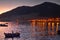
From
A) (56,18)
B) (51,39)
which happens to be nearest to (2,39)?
(51,39)

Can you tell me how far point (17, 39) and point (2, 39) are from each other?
84.8 inches

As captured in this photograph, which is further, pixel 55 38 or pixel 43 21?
pixel 43 21

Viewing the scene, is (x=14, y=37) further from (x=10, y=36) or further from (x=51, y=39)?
(x=51, y=39)

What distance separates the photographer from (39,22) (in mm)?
90438

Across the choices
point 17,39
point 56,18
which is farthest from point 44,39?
point 56,18

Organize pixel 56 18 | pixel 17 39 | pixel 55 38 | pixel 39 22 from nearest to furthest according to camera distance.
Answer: pixel 17 39 < pixel 55 38 < pixel 56 18 < pixel 39 22

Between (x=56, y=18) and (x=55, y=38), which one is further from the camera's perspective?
(x=56, y=18)

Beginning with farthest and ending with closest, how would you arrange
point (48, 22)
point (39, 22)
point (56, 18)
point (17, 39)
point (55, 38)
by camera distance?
point (39, 22) → point (48, 22) → point (56, 18) → point (55, 38) → point (17, 39)

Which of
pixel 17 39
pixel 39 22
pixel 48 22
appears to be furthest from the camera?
pixel 39 22

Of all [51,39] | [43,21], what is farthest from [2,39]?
[43,21]

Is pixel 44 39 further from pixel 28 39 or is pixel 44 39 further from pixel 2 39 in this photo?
pixel 2 39

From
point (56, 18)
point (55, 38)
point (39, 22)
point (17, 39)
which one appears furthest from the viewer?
point (39, 22)

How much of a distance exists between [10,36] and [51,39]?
6.01m

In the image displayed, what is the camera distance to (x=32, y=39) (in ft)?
121
